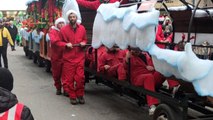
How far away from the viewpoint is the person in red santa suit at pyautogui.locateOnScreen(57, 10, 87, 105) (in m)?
7.52

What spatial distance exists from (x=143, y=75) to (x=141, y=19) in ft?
3.69

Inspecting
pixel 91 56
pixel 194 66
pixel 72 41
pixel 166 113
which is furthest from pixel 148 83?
pixel 91 56

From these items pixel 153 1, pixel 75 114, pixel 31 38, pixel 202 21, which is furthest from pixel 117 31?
pixel 31 38

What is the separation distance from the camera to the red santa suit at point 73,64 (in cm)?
752

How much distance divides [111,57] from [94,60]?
673 millimetres

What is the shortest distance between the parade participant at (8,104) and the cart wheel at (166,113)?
269cm

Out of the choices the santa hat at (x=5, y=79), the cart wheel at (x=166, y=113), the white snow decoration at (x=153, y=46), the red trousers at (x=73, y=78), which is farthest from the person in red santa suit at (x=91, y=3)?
the santa hat at (x=5, y=79)

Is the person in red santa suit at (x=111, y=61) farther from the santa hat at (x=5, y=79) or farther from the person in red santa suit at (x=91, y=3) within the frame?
the santa hat at (x=5, y=79)

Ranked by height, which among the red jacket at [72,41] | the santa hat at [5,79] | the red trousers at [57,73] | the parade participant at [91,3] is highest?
the parade participant at [91,3]

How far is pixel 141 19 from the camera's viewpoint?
198 inches

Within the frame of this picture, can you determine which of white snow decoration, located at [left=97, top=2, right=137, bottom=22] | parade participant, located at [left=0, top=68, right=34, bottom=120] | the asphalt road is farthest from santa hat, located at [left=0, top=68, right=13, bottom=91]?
the asphalt road

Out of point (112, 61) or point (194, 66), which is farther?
point (112, 61)

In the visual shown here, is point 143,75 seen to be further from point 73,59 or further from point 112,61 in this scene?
point 73,59

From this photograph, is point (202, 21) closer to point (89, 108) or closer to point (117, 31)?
point (117, 31)
